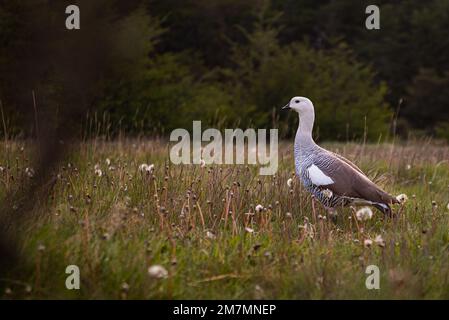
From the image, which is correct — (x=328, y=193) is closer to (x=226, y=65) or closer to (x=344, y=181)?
(x=344, y=181)

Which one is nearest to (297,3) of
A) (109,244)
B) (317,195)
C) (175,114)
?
(175,114)

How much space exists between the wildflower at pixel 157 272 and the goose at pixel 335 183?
2.27 metres

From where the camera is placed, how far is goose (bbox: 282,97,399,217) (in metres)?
6.06

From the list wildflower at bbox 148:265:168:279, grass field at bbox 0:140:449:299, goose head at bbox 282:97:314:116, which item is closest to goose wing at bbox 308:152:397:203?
grass field at bbox 0:140:449:299

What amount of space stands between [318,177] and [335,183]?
0.17 m

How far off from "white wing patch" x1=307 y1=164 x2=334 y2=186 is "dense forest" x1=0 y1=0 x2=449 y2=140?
5.94 ft

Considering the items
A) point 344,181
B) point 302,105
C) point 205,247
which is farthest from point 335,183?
point 205,247

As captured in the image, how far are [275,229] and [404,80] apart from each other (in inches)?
1018

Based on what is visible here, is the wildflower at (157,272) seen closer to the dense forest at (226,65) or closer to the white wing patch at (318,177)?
the dense forest at (226,65)

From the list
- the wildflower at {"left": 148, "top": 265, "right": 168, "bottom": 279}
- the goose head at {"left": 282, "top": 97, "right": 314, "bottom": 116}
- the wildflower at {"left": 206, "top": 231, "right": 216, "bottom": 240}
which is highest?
the goose head at {"left": 282, "top": 97, "right": 314, "bottom": 116}

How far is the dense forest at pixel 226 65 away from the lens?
279 centimetres

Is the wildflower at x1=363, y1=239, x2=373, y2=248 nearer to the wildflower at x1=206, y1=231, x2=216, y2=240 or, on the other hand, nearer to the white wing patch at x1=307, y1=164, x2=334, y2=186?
the wildflower at x1=206, y1=231, x2=216, y2=240

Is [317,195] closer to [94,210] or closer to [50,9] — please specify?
[94,210]

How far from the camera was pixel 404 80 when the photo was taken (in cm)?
2986
